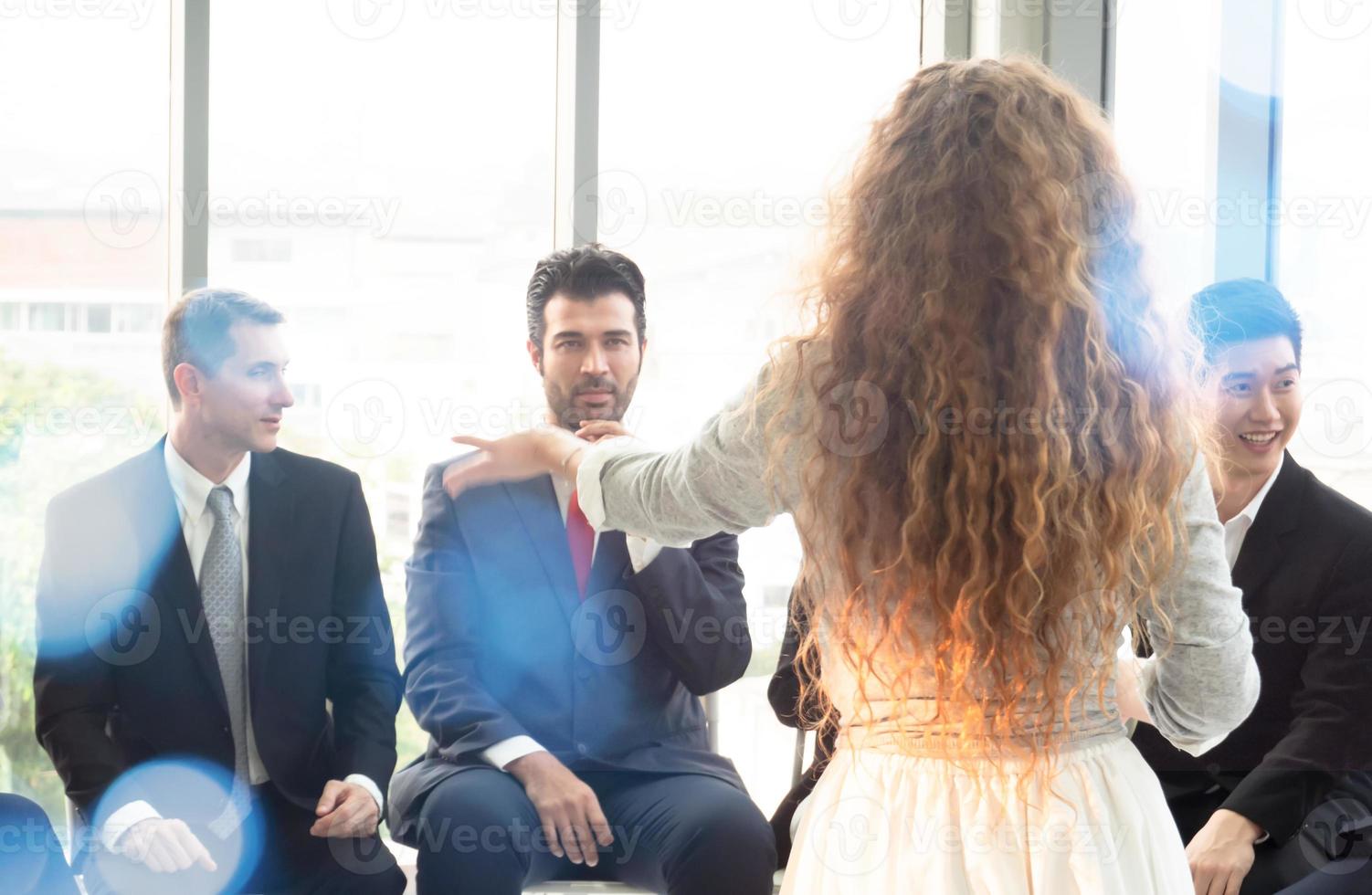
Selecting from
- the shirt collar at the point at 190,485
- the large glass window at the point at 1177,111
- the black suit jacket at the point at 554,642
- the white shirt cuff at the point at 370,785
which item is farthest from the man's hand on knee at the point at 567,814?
the large glass window at the point at 1177,111

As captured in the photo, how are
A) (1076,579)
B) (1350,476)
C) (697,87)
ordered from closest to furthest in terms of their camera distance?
1. (1076,579)
2. (1350,476)
3. (697,87)

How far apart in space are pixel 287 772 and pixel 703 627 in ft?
2.85

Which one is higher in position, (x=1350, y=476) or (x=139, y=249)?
(x=139, y=249)

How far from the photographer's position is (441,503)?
7.84 feet

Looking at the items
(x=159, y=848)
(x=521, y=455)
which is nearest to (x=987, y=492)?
(x=521, y=455)

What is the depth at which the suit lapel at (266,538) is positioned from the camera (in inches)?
90.4

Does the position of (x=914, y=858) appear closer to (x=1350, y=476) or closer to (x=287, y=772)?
(x=287, y=772)

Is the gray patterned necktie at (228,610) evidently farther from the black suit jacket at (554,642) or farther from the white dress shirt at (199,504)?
the black suit jacket at (554,642)

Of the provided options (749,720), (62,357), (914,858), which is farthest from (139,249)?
(914,858)

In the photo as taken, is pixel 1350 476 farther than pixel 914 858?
Yes

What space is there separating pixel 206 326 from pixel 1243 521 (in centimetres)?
215

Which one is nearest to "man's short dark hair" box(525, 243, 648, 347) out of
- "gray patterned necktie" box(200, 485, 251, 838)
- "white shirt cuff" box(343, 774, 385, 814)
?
"gray patterned necktie" box(200, 485, 251, 838)

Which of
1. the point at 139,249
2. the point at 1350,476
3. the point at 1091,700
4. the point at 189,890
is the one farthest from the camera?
the point at 139,249

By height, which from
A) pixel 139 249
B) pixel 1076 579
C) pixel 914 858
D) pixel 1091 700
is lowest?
pixel 914 858
